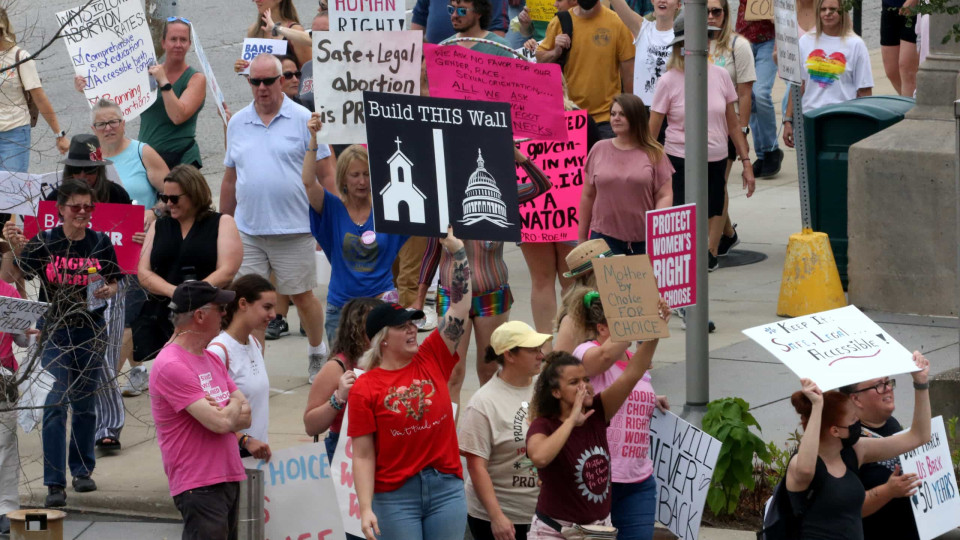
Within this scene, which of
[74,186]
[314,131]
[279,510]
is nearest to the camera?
[279,510]

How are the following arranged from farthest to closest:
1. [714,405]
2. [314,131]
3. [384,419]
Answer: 1. [314,131]
2. [714,405]
3. [384,419]

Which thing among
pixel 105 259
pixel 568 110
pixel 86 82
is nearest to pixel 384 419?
pixel 105 259

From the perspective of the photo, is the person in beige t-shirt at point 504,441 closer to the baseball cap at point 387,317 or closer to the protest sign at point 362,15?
the baseball cap at point 387,317

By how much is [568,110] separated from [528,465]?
396 cm

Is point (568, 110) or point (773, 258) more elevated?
point (568, 110)

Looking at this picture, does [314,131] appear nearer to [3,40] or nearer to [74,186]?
[74,186]

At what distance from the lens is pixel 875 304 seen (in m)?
10.7

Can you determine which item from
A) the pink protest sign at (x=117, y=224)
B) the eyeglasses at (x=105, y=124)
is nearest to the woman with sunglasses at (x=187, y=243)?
the pink protest sign at (x=117, y=224)

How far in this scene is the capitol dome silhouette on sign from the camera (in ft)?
22.2

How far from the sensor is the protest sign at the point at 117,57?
34.0ft

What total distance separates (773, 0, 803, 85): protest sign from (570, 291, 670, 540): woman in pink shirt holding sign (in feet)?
14.6

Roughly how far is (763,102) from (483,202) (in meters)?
8.26

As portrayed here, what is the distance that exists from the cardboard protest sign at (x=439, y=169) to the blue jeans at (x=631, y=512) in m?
1.23

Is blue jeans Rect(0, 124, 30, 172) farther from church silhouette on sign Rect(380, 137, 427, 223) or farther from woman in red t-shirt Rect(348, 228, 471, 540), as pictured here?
woman in red t-shirt Rect(348, 228, 471, 540)
